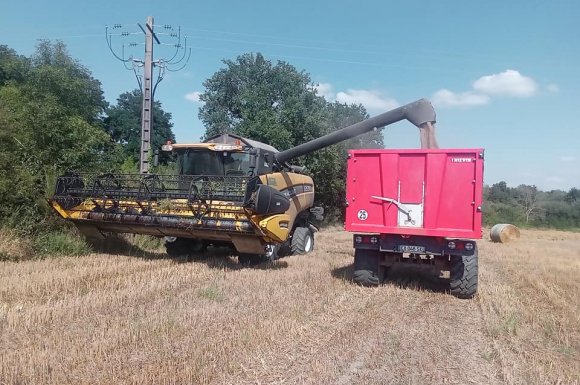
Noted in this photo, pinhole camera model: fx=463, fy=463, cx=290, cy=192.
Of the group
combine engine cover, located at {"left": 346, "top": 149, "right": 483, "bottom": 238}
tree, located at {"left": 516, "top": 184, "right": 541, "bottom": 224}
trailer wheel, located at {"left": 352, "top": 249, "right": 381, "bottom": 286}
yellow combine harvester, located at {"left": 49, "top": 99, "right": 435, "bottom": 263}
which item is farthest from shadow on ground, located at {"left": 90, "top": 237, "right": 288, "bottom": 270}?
tree, located at {"left": 516, "top": 184, "right": 541, "bottom": 224}

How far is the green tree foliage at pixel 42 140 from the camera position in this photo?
29.9ft

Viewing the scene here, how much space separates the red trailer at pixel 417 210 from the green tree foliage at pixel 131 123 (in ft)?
116

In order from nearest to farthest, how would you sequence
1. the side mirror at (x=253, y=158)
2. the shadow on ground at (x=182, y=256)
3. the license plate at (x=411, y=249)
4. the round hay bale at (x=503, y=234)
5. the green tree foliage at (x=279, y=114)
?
1. the license plate at (x=411, y=249)
2. the shadow on ground at (x=182, y=256)
3. the side mirror at (x=253, y=158)
4. the round hay bale at (x=503, y=234)
5. the green tree foliage at (x=279, y=114)

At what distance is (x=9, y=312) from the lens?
4949 mm

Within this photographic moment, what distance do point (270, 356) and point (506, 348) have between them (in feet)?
7.88

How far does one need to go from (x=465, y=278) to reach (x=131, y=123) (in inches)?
1634

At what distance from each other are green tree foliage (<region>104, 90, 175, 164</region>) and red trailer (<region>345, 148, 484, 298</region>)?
35348 mm

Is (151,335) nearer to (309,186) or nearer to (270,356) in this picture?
(270,356)

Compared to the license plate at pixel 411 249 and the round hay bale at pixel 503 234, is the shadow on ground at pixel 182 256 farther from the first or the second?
the round hay bale at pixel 503 234

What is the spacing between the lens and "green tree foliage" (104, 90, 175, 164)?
1704 inches

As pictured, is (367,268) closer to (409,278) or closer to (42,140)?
(409,278)

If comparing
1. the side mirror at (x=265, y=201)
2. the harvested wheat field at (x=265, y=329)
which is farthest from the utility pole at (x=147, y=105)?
the side mirror at (x=265, y=201)

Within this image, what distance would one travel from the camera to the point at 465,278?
718 cm

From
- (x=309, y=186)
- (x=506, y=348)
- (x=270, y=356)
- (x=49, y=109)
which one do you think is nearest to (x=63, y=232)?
(x=49, y=109)
